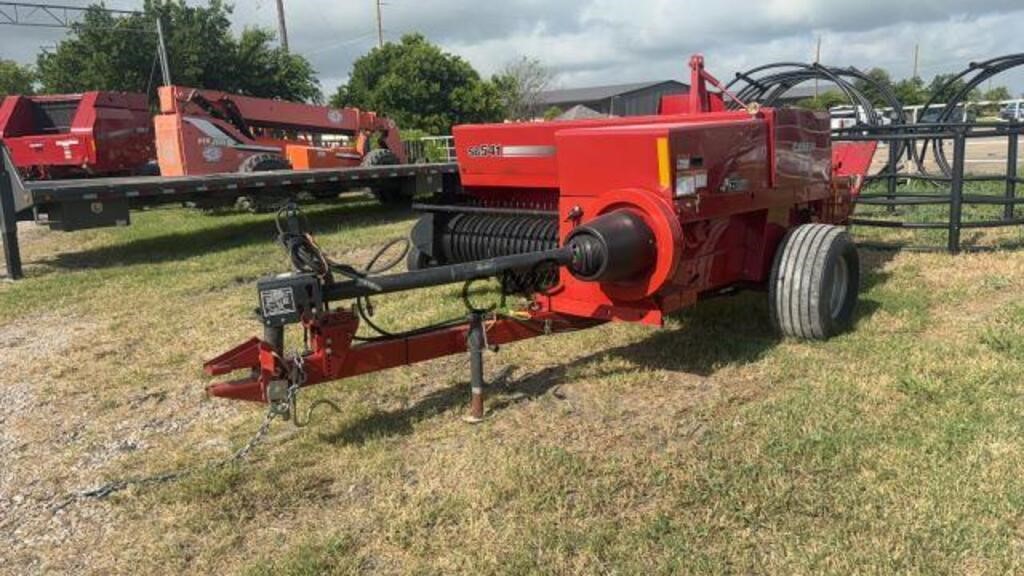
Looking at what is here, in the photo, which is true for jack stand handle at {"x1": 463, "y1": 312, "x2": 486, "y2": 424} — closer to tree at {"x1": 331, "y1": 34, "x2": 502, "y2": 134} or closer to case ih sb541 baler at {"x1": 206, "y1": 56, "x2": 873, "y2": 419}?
case ih sb541 baler at {"x1": 206, "y1": 56, "x2": 873, "y2": 419}

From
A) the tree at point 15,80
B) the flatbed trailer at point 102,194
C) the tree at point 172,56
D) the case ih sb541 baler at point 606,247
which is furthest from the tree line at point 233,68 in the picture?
the case ih sb541 baler at point 606,247

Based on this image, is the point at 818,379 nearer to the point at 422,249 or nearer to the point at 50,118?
the point at 422,249

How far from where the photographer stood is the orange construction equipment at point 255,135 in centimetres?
1377

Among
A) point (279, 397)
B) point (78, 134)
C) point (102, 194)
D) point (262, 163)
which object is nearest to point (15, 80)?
point (78, 134)

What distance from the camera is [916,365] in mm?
4348

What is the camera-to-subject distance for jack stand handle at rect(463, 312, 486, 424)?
3.93 m

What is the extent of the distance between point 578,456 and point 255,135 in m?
13.5

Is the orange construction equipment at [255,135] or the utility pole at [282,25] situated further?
the utility pole at [282,25]

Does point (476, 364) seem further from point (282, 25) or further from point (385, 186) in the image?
point (282, 25)

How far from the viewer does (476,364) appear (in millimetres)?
3922

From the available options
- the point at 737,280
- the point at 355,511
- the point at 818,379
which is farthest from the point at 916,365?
the point at 355,511

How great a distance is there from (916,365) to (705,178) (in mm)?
1430

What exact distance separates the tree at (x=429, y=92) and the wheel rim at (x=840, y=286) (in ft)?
108

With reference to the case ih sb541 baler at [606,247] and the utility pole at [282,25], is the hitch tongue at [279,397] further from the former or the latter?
the utility pole at [282,25]
